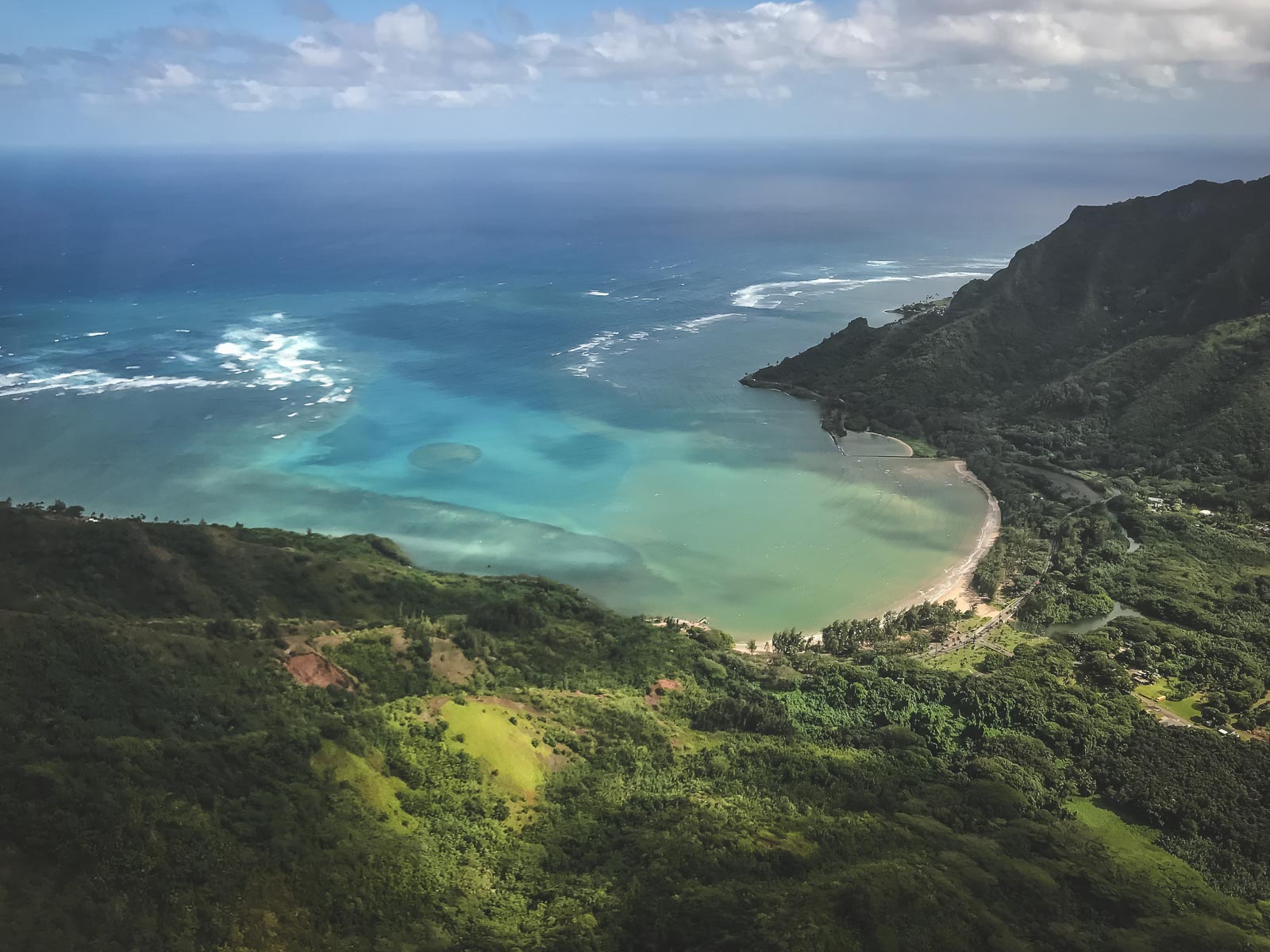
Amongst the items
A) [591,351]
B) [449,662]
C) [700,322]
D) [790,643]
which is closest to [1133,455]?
[790,643]

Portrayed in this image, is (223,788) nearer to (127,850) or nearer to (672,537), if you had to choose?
(127,850)

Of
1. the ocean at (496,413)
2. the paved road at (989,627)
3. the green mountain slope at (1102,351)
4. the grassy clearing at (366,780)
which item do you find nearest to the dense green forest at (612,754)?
the grassy clearing at (366,780)

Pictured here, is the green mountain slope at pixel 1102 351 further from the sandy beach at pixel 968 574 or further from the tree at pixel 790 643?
the tree at pixel 790 643

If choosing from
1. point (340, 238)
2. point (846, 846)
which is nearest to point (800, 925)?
point (846, 846)

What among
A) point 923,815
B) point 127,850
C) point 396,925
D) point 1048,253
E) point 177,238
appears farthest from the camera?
point 177,238

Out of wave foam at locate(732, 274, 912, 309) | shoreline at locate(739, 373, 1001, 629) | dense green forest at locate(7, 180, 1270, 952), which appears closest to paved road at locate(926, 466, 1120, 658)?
dense green forest at locate(7, 180, 1270, 952)

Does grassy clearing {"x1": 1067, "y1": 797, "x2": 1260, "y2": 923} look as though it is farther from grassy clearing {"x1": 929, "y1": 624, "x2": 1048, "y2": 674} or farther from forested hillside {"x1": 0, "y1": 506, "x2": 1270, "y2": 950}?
grassy clearing {"x1": 929, "y1": 624, "x2": 1048, "y2": 674}

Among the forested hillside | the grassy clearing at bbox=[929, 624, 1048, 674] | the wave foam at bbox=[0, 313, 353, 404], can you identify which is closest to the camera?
the forested hillside
